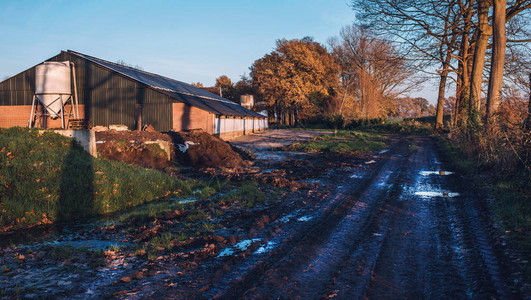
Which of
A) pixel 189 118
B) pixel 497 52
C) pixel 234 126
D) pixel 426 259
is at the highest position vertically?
pixel 497 52

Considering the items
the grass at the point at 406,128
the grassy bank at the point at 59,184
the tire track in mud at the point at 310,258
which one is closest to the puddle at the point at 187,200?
the grassy bank at the point at 59,184

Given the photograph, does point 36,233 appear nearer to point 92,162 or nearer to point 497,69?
point 92,162

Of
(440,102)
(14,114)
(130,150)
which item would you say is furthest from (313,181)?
(14,114)

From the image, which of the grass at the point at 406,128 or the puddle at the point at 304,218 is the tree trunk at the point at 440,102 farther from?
the puddle at the point at 304,218

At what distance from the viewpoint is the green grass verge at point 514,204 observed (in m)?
4.79

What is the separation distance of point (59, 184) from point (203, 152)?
7.56m

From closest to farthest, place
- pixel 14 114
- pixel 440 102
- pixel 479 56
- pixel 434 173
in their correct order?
pixel 434 173 < pixel 479 56 < pixel 14 114 < pixel 440 102

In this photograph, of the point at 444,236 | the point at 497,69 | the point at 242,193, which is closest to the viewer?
the point at 444,236

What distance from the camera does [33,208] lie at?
22.6ft

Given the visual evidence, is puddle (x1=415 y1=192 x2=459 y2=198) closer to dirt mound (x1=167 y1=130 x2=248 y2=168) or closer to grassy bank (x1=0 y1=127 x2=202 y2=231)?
grassy bank (x1=0 y1=127 x2=202 y2=231)

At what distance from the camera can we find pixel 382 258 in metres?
A: 4.46

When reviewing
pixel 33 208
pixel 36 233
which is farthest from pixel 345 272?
pixel 33 208

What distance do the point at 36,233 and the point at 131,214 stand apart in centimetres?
167

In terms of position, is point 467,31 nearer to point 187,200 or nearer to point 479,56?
point 479,56
